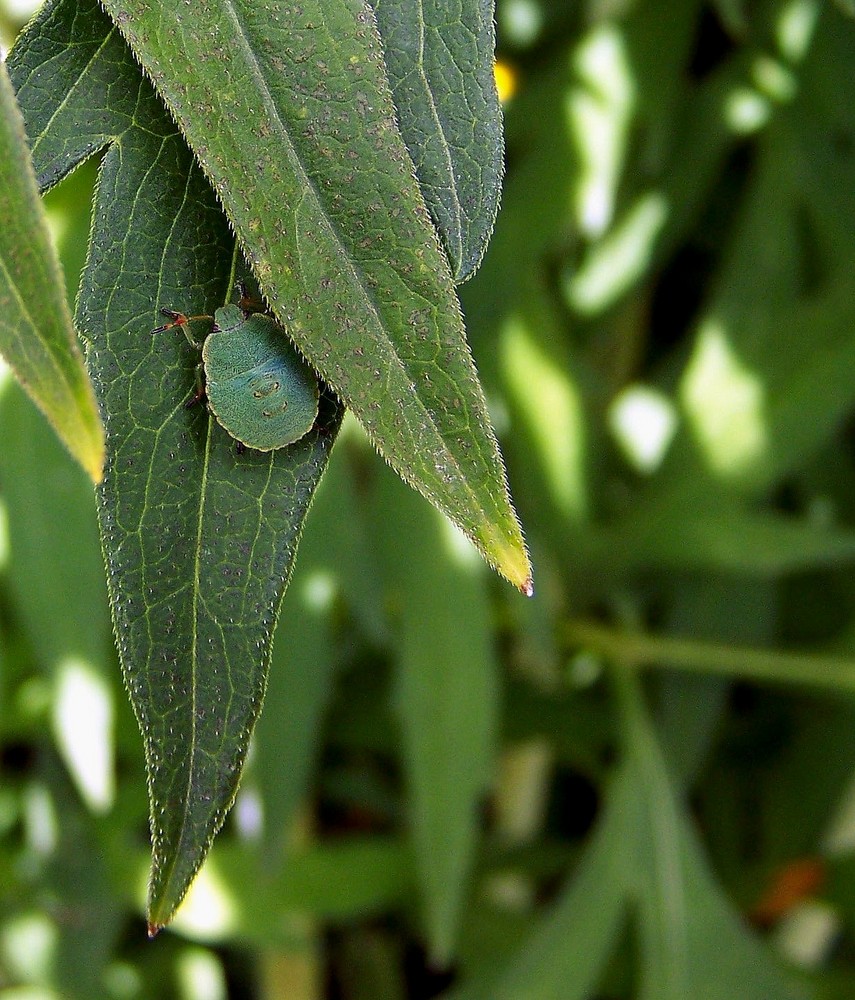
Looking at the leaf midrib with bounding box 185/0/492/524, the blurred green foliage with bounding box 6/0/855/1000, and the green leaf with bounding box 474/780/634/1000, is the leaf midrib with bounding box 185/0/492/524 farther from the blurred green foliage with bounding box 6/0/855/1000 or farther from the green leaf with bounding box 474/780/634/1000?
the green leaf with bounding box 474/780/634/1000

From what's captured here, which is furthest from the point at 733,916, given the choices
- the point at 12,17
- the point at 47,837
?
the point at 12,17

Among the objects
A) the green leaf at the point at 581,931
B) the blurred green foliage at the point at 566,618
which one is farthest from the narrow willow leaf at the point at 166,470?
the green leaf at the point at 581,931

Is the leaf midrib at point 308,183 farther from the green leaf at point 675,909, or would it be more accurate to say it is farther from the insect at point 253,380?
the green leaf at point 675,909

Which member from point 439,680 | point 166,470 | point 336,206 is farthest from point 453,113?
point 439,680

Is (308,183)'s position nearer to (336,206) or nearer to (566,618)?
(336,206)

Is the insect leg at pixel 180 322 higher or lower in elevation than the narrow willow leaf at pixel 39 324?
lower

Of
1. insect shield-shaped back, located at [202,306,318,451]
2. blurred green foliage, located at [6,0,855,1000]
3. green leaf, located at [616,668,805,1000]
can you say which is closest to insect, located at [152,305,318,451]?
insect shield-shaped back, located at [202,306,318,451]
